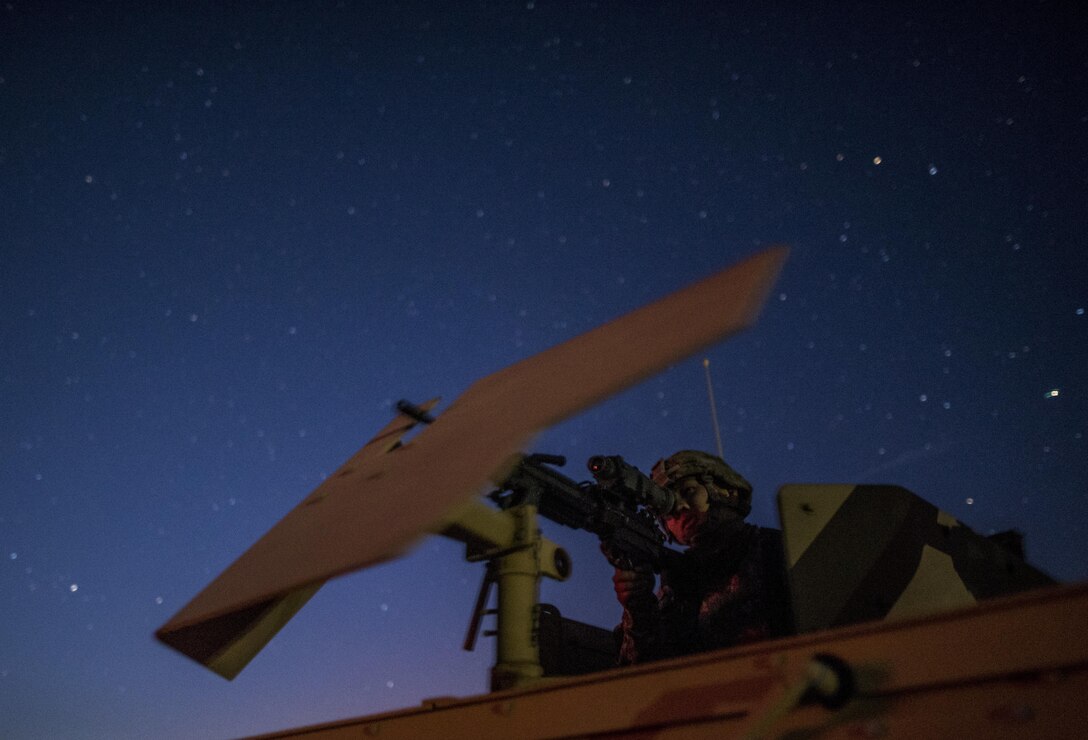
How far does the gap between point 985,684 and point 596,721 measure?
633 millimetres

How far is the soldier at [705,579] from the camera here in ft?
11.0

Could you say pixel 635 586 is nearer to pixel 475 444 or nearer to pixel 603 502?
pixel 603 502

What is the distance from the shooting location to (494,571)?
1781 mm

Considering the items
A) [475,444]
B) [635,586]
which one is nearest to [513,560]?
[475,444]

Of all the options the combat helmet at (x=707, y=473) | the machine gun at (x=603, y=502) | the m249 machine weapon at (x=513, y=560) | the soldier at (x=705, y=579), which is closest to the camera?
the m249 machine weapon at (x=513, y=560)

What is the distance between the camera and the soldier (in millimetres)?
3365

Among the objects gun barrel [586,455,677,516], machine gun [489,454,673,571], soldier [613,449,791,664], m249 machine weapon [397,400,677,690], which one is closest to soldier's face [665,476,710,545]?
soldier [613,449,791,664]

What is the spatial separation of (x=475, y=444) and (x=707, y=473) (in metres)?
3.46

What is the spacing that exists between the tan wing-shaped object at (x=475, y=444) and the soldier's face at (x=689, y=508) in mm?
2959

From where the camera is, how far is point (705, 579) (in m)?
3.75

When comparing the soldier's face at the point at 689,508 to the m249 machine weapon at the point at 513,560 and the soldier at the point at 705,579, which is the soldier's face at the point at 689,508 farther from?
the m249 machine weapon at the point at 513,560

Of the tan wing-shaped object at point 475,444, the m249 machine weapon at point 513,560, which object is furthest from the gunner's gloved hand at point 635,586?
the tan wing-shaped object at point 475,444

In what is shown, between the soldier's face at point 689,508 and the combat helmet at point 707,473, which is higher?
the combat helmet at point 707,473

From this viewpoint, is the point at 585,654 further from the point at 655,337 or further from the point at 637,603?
the point at 655,337
